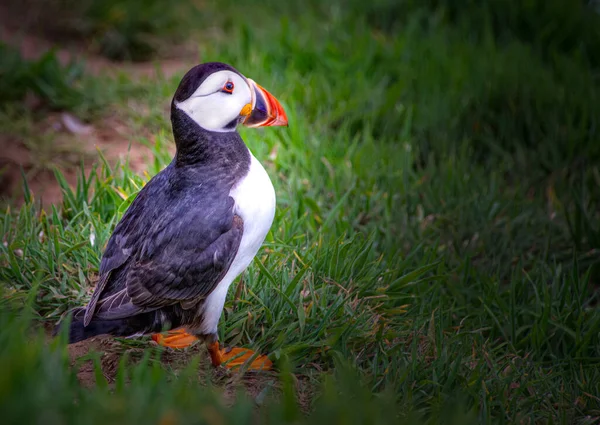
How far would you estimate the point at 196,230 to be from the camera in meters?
2.57

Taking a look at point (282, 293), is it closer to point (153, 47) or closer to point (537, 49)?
point (153, 47)

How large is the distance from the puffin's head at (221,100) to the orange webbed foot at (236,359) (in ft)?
2.79

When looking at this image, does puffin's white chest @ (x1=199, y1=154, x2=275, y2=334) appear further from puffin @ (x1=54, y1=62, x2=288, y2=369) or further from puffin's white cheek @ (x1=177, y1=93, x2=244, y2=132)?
puffin's white cheek @ (x1=177, y1=93, x2=244, y2=132)

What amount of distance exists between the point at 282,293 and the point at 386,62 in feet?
8.76

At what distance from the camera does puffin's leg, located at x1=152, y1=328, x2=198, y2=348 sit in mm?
2851

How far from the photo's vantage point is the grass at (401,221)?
273 centimetres

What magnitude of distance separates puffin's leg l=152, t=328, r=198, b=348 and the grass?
15 cm

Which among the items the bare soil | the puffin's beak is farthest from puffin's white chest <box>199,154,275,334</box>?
the bare soil

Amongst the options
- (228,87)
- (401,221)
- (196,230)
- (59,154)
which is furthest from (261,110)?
(59,154)

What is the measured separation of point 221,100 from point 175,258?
0.61 metres

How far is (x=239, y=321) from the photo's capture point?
9.55 feet

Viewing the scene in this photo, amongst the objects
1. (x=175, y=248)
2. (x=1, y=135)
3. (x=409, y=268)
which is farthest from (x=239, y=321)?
(x=1, y=135)

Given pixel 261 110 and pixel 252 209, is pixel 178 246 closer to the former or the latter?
pixel 252 209

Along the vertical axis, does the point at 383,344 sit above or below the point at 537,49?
below
